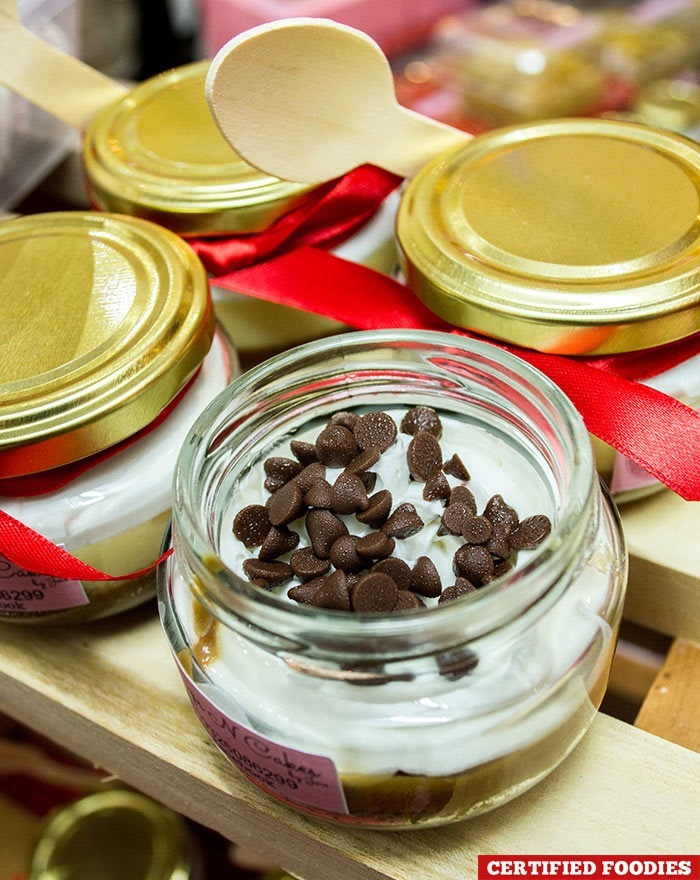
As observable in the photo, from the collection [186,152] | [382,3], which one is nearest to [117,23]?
[382,3]

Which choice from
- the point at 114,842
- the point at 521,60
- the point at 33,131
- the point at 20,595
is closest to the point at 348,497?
the point at 20,595

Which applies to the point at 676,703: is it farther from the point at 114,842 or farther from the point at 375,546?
the point at 114,842

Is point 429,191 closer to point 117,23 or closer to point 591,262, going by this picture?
point 591,262

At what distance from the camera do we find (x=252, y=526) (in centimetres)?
55

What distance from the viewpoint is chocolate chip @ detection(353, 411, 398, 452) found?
0.58 meters

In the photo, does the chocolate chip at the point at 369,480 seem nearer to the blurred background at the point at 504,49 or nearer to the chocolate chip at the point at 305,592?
the chocolate chip at the point at 305,592

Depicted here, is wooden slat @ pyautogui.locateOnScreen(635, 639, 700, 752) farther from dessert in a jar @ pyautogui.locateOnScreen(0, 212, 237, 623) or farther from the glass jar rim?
dessert in a jar @ pyautogui.locateOnScreen(0, 212, 237, 623)

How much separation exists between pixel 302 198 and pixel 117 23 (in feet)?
3.64

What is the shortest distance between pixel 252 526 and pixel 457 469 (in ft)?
0.42

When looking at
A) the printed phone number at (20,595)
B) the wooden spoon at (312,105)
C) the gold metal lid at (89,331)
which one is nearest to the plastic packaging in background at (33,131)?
the gold metal lid at (89,331)

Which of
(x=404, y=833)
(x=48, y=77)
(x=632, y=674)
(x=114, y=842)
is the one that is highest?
(x=48, y=77)

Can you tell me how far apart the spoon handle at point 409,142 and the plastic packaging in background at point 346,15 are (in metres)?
0.97

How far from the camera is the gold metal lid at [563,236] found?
59 centimetres

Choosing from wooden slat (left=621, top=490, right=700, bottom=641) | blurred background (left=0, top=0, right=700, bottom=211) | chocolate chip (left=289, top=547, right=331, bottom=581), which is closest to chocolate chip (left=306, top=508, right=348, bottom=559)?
chocolate chip (left=289, top=547, right=331, bottom=581)
